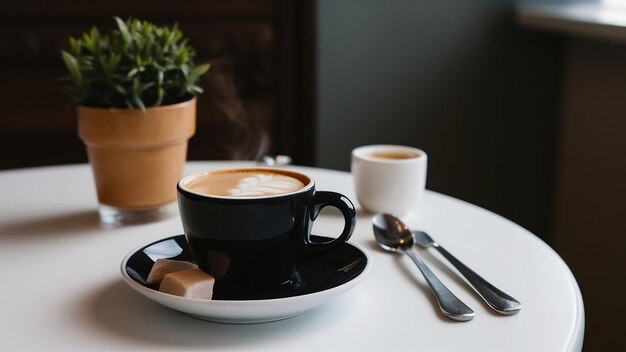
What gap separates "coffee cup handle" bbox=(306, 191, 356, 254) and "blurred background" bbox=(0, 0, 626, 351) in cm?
139

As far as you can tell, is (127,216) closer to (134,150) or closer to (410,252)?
(134,150)

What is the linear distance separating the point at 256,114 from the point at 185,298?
1626mm

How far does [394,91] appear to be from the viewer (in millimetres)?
2133

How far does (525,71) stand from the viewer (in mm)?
2211

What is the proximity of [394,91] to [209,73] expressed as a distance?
0.53 m

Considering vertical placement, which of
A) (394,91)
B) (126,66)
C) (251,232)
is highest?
(126,66)

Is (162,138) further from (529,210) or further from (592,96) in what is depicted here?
(529,210)

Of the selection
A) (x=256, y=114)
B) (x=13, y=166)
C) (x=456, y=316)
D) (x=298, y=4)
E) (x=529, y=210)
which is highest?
(x=298, y=4)

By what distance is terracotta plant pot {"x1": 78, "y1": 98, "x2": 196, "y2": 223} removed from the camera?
2.87ft

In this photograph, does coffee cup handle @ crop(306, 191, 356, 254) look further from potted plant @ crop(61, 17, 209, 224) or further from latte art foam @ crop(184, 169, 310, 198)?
potted plant @ crop(61, 17, 209, 224)

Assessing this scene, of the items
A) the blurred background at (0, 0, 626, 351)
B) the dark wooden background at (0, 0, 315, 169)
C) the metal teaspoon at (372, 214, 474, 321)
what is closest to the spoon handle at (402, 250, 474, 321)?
the metal teaspoon at (372, 214, 474, 321)

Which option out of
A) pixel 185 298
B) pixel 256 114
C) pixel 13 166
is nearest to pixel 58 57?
pixel 13 166

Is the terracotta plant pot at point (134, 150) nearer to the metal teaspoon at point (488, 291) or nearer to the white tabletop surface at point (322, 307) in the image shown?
the white tabletop surface at point (322, 307)

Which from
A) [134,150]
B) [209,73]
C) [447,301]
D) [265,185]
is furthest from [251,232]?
[209,73]
